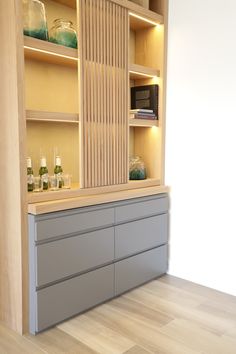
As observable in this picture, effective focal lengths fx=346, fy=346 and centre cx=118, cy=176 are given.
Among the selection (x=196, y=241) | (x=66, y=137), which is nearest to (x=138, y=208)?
(x=196, y=241)

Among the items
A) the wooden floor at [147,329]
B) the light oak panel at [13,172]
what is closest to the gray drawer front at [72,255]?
the light oak panel at [13,172]

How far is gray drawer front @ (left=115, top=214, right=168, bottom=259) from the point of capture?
110 inches

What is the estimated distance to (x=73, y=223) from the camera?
2422mm

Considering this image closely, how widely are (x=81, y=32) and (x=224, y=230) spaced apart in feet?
6.36

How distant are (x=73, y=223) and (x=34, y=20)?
4.62ft

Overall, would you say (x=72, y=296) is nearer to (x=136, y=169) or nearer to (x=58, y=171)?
(x=58, y=171)

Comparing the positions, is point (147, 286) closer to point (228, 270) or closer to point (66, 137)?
point (228, 270)

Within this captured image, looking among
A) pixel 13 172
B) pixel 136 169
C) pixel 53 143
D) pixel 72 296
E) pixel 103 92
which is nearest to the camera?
pixel 13 172

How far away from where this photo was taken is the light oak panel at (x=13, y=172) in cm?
215

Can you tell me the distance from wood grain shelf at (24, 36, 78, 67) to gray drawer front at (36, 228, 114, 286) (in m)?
1.29

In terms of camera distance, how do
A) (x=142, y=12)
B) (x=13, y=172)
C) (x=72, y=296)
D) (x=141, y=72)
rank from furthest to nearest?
(x=141, y=72)
(x=142, y=12)
(x=72, y=296)
(x=13, y=172)

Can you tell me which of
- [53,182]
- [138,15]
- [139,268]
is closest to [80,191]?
[53,182]

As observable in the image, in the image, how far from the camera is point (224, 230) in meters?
2.93

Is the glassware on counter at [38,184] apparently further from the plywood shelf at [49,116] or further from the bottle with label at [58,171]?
the plywood shelf at [49,116]
